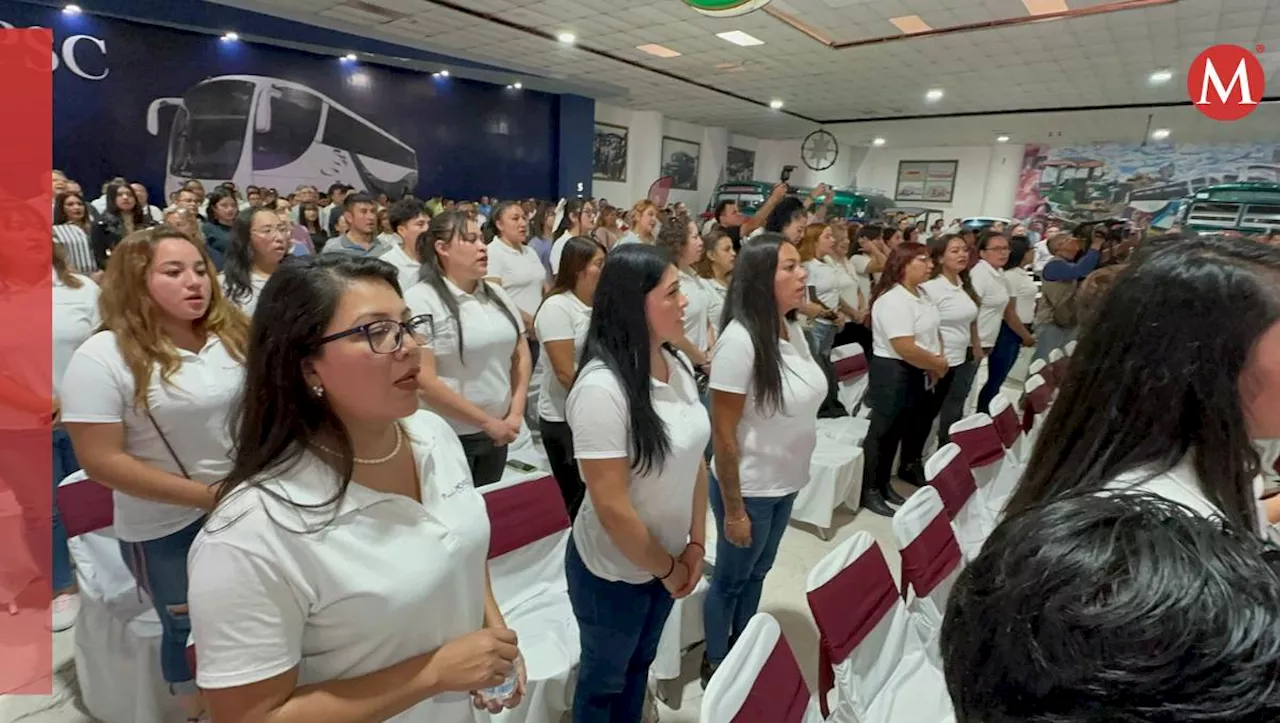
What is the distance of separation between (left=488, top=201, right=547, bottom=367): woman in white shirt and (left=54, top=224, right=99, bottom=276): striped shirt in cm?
258

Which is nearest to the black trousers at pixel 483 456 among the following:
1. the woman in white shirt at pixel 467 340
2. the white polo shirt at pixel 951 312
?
the woman in white shirt at pixel 467 340

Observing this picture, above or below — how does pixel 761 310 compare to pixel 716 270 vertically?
below

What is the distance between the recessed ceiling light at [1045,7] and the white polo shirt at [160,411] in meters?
7.52

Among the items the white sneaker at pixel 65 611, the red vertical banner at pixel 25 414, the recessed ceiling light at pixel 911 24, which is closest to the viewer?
the red vertical banner at pixel 25 414

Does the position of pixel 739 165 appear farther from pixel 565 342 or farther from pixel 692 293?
pixel 565 342

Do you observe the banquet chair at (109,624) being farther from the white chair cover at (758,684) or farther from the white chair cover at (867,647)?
the white chair cover at (867,647)

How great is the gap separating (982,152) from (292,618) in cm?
2100

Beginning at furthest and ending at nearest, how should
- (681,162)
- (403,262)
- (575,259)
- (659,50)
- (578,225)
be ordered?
(681,162) < (659,50) < (578,225) < (403,262) < (575,259)

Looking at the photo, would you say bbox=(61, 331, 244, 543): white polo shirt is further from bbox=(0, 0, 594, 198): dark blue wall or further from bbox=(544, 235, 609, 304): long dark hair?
bbox=(0, 0, 594, 198): dark blue wall

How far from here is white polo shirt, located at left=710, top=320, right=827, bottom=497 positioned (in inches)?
79.7

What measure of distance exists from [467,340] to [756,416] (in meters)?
1.06

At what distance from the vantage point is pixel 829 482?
3375 mm

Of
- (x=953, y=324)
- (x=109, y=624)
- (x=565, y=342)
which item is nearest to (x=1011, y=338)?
(x=953, y=324)

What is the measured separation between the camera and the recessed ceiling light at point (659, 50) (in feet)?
29.4
